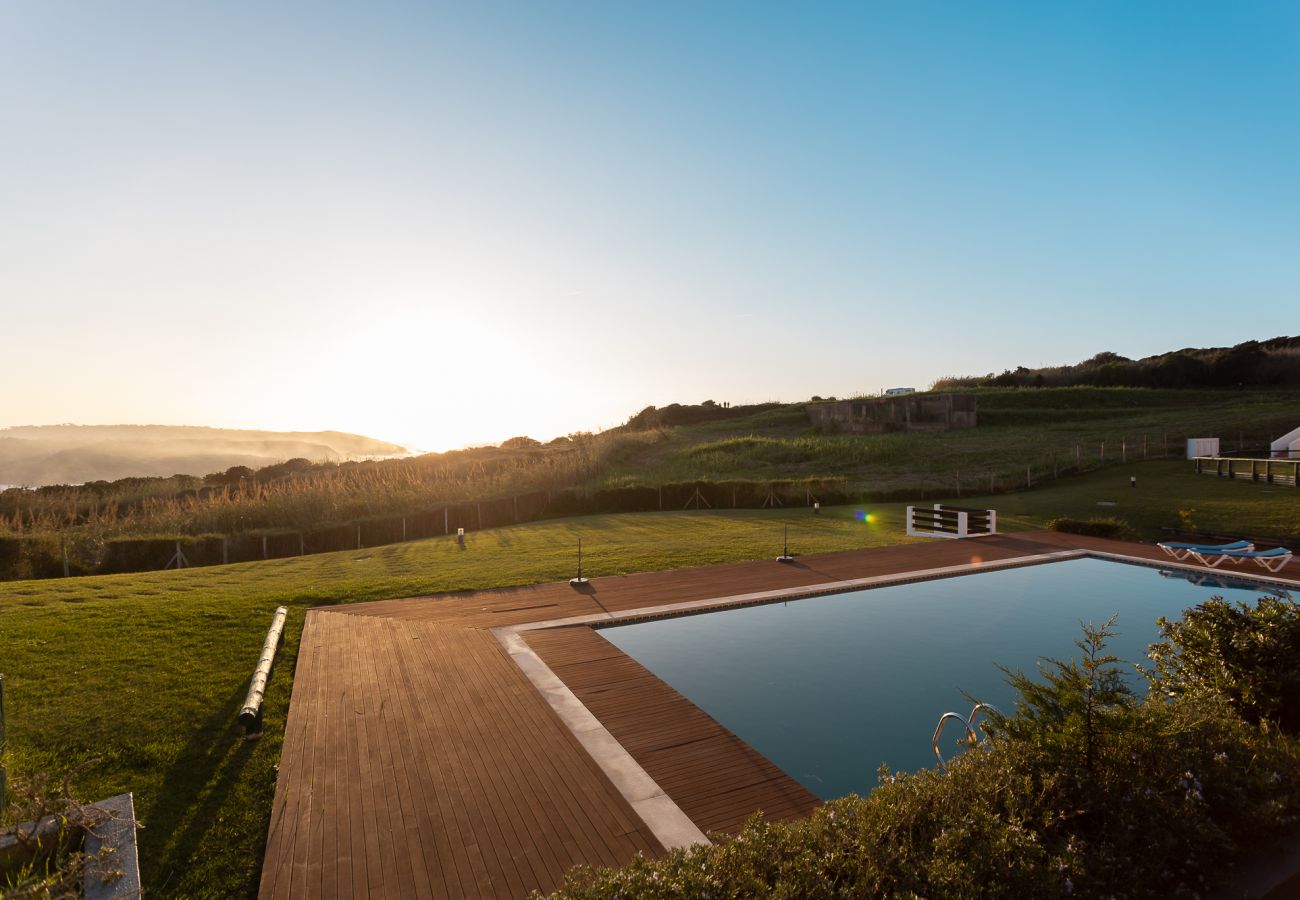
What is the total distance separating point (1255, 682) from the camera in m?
4.86

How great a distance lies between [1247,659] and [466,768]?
6.09 metres

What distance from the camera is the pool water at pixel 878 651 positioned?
5.82m

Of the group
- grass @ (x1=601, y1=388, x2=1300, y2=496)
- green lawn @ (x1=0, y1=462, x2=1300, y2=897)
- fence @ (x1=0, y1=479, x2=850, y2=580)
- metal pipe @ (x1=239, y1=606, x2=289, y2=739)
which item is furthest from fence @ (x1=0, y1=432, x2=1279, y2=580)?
metal pipe @ (x1=239, y1=606, x2=289, y2=739)

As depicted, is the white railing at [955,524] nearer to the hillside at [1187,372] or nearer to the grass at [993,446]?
the grass at [993,446]

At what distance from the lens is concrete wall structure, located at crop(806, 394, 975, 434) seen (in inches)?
1818

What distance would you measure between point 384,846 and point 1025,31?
59.7 ft

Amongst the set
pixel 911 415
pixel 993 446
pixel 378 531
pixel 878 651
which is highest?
pixel 911 415

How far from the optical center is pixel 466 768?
16.3 feet

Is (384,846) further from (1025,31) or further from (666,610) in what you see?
(1025,31)

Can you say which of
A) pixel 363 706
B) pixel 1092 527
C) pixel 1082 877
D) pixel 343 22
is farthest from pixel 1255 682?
pixel 343 22

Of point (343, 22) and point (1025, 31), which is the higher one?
point (1025, 31)

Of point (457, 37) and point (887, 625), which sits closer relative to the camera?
point (887, 625)

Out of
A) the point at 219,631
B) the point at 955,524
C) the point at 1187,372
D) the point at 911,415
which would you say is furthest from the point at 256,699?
the point at 1187,372

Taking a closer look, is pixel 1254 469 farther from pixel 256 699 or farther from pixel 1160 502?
pixel 256 699
